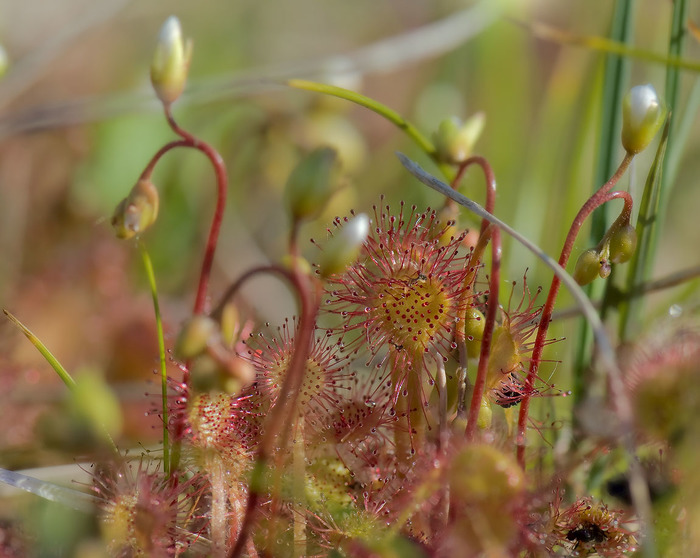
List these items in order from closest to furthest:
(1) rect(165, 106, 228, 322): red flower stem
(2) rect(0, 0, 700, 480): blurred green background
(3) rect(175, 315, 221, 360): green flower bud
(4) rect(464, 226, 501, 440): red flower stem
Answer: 1. (3) rect(175, 315, 221, 360): green flower bud
2. (4) rect(464, 226, 501, 440): red flower stem
3. (1) rect(165, 106, 228, 322): red flower stem
4. (2) rect(0, 0, 700, 480): blurred green background

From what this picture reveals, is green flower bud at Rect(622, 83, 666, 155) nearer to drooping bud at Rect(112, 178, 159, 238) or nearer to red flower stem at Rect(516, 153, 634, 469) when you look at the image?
red flower stem at Rect(516, 153, 634, 469)

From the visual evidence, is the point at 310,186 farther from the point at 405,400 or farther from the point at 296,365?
the point at 405,400

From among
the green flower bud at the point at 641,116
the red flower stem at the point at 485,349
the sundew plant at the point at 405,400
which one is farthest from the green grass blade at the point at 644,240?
the red flower stem at the point at 485,349

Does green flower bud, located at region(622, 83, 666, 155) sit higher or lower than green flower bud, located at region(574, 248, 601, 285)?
higher

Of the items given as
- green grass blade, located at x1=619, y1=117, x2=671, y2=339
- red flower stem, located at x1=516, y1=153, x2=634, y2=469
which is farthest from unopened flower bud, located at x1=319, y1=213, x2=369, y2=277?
green grass blade, located at x1=619, y1=117, x2=671, y2=339

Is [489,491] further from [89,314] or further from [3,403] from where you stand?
[89,314]
